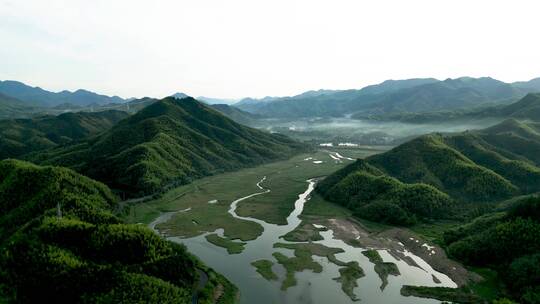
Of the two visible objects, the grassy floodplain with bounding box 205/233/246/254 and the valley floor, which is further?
the grassy floodplain with bounding box 205/233/246/254

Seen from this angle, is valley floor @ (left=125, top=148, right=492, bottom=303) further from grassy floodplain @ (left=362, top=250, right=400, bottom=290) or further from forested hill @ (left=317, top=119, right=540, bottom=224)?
forested hill @ (left=317, top=119, right=540, bottom=224)

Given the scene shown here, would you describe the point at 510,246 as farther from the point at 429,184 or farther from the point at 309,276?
the point at 429,184

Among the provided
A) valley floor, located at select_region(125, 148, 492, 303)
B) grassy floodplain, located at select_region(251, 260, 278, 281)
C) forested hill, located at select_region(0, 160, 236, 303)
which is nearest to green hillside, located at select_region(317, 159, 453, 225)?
valley floor, located at select_region(125, 148, 492, 303)

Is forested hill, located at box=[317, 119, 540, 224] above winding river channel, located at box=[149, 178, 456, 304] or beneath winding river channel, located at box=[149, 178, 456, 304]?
above

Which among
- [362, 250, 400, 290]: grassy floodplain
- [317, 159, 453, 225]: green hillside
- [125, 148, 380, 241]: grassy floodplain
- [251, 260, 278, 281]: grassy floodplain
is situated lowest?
[125, 148, 380, 241]: grassy floodplain

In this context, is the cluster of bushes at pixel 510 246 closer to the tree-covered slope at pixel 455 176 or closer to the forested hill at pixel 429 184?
the forested hill at pixel 429 184

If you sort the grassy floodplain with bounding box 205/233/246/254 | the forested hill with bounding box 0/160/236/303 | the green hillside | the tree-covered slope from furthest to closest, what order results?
1. the tree-covered slope
2. the green hillside
3. the grassy floodplain with bounding box 205/233/246/254
4. the forested hill with bounding box 0/160/236/303

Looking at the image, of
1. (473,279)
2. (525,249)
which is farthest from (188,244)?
(525,249)
